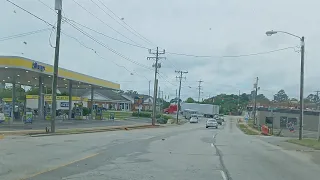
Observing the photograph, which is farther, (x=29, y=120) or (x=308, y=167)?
(x=29, y=120)

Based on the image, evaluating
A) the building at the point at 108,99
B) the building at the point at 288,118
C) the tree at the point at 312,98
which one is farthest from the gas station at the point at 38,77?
the tree at the point at 312,98

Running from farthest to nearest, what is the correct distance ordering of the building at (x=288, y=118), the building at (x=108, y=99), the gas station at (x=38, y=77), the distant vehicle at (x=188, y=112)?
the building at (x=108, y=99)
the distant vehicle at (x=188, y=112)
the building at (x=288, y=118)
the gas station at (x=38, y=77)

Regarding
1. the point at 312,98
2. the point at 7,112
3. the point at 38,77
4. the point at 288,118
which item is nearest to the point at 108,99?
the point at 288,118

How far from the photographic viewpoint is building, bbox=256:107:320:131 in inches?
2857

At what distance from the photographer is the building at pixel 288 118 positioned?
238ft

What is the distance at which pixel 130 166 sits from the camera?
47.6 feet

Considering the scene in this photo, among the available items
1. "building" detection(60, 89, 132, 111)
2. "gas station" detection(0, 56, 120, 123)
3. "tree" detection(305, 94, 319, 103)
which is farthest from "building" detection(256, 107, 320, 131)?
"building" detection(60, 89, 132, 111)

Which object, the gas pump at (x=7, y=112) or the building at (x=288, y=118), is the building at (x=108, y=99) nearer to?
the building at (x=288, y=118)

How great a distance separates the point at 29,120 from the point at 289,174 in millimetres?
32101

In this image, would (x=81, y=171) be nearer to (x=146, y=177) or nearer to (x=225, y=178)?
(x=146, y=177)

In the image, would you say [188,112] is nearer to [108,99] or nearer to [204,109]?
[204,109]

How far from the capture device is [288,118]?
250 ft

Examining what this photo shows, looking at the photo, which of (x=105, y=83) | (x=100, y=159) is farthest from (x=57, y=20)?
(x=105, y=83)

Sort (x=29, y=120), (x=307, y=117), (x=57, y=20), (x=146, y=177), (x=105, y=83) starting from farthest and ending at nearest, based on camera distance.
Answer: (x=307, y=117) < (x=105, y=83) < (x=29, y=120) < (x=57, y=20) < (x=146, y=177)
